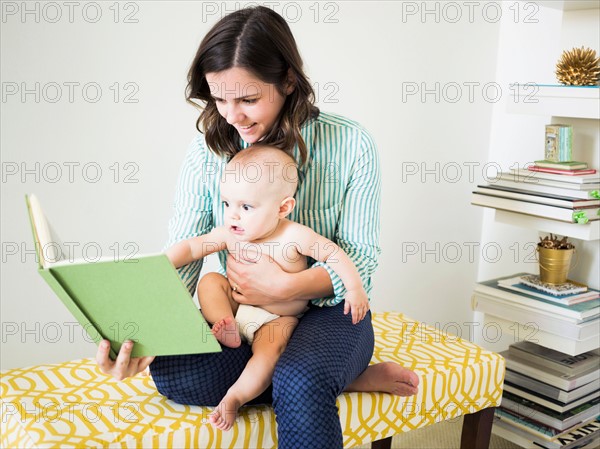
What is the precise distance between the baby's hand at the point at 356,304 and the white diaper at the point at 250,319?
140 millimetres

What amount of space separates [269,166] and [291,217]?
0.18m

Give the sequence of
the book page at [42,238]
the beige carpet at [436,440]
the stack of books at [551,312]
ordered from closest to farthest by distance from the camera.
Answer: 1. the book page at [42,238]
2. the stack of books at [551,312]
3. the beige carpet at [436,440]

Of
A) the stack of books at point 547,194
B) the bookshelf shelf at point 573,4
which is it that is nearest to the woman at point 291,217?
the stack of books at point 547,194

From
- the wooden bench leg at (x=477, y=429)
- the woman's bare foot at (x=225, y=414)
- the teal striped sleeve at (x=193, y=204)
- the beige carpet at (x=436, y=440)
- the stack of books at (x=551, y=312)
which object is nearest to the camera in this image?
the woman's bare foot at (x=225, y=414)

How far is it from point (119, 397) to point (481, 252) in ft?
5.42

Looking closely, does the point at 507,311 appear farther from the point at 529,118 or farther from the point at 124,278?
the point at 124,278

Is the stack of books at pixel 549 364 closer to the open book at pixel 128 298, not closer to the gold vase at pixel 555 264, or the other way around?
the gold vase at pixel 555 264

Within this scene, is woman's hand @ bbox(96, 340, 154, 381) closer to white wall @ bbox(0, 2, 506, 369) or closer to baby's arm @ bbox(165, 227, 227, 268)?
baby's arm @ bbox(165, 227, 227, 268)

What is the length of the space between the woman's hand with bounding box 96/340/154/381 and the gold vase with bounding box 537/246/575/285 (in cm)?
113

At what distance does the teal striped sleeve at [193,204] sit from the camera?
1391 millimetres

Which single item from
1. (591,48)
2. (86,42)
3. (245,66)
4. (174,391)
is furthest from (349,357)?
(591,48)

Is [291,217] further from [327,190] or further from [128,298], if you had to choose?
[128,298]

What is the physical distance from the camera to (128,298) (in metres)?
1.06

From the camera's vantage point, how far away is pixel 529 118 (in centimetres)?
230
